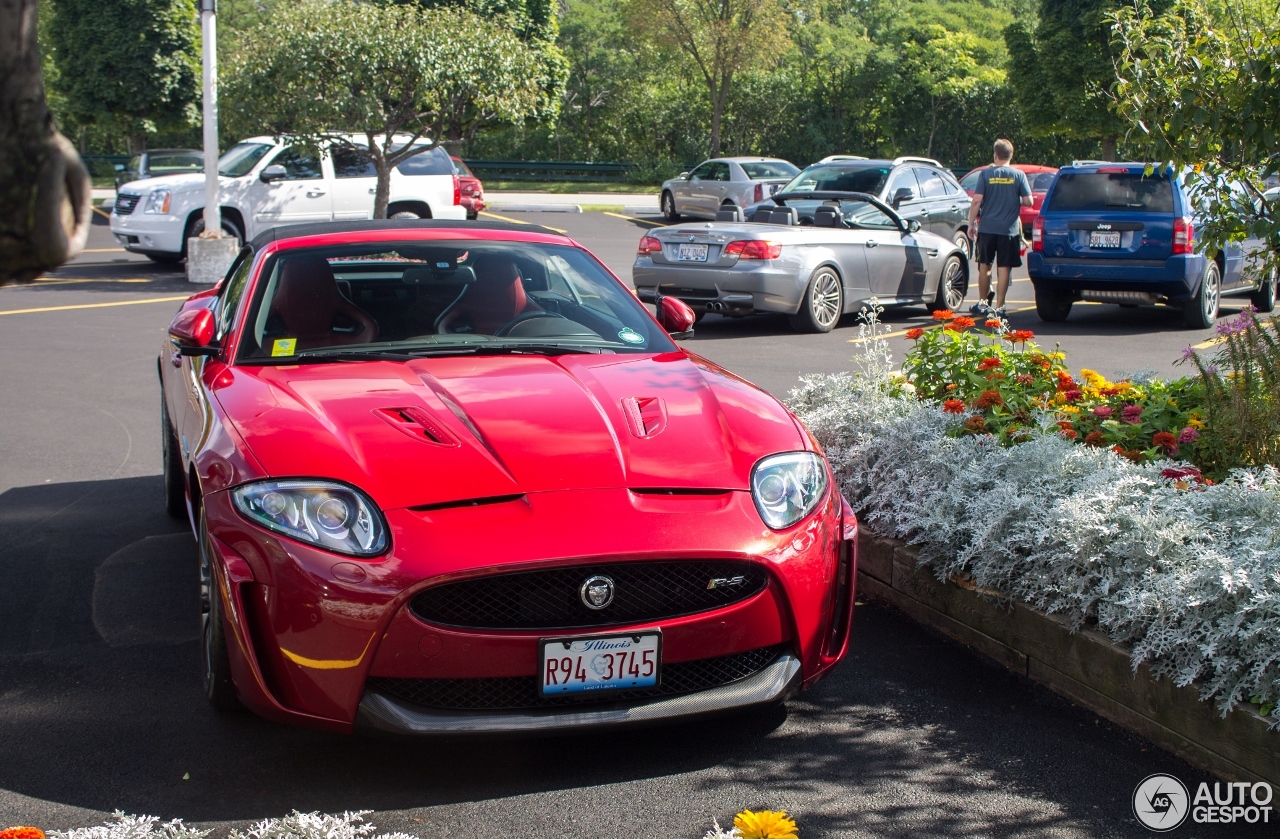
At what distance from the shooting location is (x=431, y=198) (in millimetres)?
18438

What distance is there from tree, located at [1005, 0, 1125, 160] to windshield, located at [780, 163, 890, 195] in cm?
1411

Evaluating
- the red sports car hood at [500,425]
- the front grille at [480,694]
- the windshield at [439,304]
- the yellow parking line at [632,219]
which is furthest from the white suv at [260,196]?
the front grille at [480,694]

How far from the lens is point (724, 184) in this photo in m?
27.6

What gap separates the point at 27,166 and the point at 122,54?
33.9m

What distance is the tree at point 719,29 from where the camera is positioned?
128 feet

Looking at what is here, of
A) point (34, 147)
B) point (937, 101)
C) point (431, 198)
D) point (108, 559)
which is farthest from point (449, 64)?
point (937, 101)

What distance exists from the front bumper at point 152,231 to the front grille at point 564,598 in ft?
49.6

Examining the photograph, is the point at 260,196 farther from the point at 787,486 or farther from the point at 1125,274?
the point at 787,486

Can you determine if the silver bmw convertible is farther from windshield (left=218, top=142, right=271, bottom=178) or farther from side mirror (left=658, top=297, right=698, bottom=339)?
windshield (left=218, top=142, right=271, bottom=178)

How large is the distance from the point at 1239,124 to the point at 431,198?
A: 1499cm

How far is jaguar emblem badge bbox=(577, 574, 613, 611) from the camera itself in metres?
3.24

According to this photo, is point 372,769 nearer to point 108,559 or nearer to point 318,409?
point 318,409

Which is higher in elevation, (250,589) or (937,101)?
(937,101)

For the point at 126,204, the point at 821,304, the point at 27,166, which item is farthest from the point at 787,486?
the point at 126,204
